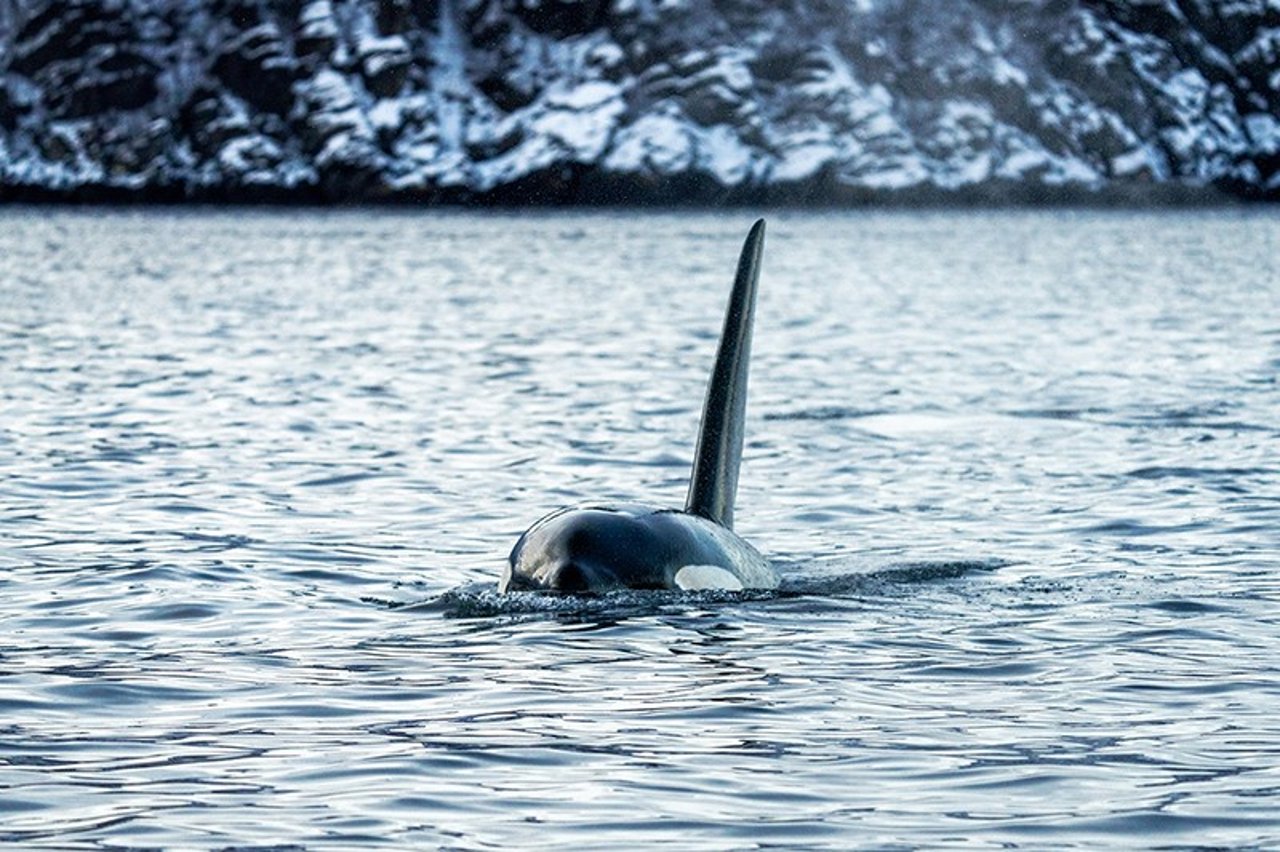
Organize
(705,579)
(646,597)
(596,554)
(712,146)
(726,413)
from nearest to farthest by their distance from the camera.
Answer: (596,554) → (646,597) → (705,579) → (726,413) → (712,146)

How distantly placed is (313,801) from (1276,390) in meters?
24.3

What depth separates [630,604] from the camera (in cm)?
1448

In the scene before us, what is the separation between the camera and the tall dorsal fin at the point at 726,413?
1560 centimetres

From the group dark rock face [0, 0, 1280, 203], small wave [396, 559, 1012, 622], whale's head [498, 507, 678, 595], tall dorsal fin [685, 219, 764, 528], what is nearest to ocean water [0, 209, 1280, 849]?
small wave [396, 559, 1012, 622]

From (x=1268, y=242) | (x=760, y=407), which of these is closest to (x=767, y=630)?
(x=760, y=407)

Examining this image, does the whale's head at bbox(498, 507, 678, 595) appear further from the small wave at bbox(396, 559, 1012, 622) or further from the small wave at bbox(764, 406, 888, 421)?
the small wave at bbox(764, 406, 888, 421)

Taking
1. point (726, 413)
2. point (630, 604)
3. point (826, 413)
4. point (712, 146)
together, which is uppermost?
point (712, 146)

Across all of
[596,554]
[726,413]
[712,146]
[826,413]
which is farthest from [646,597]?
[712,146]

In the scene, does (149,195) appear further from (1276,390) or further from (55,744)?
(55,744)

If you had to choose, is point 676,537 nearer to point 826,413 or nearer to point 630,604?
point 630,604

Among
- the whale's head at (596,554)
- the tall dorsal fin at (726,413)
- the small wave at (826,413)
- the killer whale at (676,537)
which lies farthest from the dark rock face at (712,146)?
the whale's head at (596,554)

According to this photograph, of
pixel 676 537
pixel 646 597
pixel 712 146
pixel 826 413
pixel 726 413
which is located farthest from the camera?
pixel 712 146

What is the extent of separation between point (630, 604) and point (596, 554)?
41 centimetres

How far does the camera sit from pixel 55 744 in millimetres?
11414
